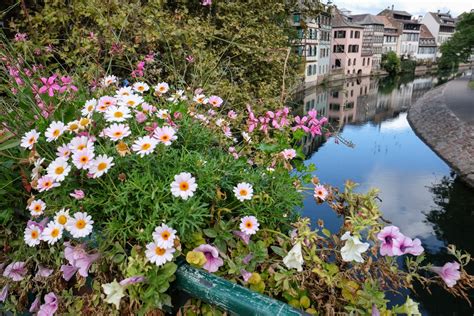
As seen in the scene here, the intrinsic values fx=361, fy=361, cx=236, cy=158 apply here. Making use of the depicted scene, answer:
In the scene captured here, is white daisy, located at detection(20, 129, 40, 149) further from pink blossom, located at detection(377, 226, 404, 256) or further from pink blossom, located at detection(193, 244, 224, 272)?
pink blossom, located at detection(377, 226, 404, 256)

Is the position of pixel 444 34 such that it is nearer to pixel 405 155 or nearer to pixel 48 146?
pixel 405 155

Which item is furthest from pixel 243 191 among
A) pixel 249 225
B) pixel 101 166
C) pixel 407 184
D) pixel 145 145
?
pixel 407 184

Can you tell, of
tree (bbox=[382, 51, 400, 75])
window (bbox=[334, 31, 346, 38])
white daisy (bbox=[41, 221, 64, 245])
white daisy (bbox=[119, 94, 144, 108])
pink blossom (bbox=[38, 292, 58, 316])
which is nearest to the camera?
white daisy (bbox=[41, 221, 64, 245])

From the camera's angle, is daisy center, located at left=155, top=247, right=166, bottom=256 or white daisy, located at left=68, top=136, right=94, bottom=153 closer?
daisy center, located at left=155, top=247, right=166, bottom=256

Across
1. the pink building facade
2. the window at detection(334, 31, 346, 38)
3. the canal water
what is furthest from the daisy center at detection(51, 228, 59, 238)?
Result: the window at detection(334, 31, 346, 38)

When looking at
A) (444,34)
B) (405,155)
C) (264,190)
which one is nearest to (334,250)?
(264,190)

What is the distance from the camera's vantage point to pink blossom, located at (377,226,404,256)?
3.33ft

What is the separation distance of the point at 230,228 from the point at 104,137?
57 cm

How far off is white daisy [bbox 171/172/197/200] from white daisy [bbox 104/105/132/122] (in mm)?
324

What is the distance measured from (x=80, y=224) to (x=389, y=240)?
907mm

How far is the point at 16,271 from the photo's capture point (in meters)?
1.28

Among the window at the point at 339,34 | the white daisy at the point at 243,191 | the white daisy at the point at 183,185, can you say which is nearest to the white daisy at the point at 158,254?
the white daisy at the point at 183,185

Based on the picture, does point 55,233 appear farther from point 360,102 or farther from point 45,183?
point 360,102

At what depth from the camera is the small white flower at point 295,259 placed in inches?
39.9
